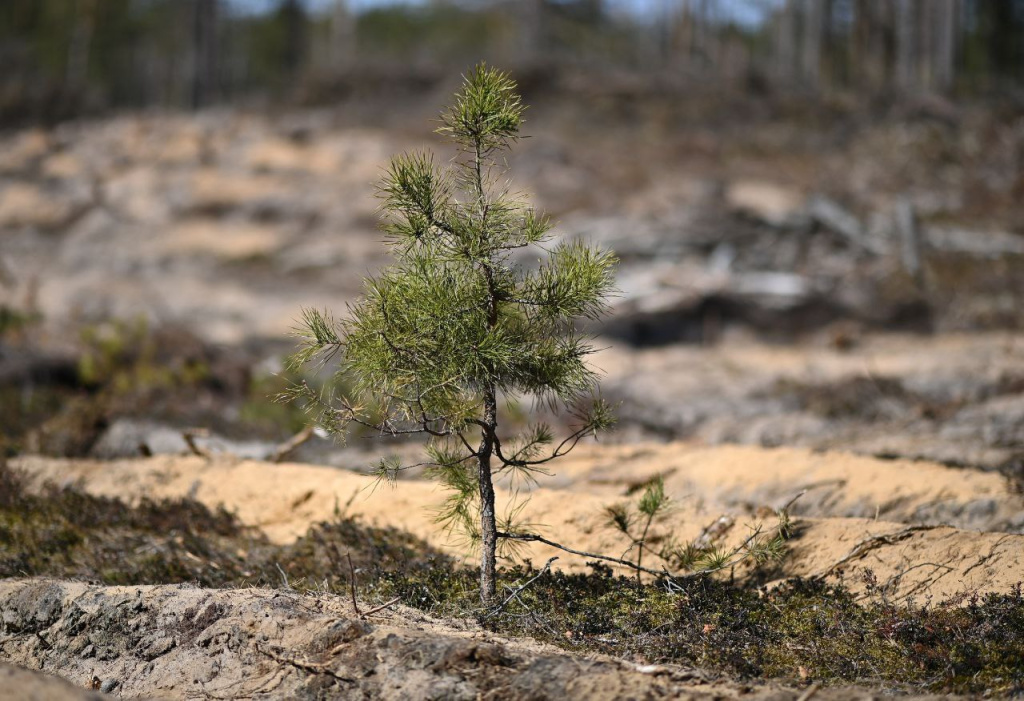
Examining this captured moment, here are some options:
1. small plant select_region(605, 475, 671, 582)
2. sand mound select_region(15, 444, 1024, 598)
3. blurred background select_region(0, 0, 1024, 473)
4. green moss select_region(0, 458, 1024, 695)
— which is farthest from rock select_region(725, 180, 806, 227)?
green moss select_region(0, 458, 1024, 695)

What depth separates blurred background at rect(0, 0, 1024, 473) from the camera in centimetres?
1167

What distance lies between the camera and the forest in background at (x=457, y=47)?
2616 centimetres

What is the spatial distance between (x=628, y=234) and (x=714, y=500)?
384 inches

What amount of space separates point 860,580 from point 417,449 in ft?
18.1

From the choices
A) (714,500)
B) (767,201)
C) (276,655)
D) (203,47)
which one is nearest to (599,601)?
(276,655)

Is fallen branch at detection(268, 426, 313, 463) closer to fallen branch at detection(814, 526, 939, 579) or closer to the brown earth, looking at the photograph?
the brown earth

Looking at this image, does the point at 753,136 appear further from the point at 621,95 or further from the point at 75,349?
the point at 75,349

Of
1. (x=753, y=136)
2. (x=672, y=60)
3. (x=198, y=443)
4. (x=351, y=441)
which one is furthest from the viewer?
(x=672, y=60)

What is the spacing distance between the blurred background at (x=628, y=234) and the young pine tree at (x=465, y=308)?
427 centimetres

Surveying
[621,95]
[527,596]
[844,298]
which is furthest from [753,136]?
[527,596]

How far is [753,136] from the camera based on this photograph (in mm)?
22641

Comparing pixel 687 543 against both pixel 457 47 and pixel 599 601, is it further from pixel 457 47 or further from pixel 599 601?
pixel 457 47

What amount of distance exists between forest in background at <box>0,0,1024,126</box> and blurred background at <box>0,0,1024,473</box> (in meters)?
0.26

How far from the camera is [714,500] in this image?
26.1ft
